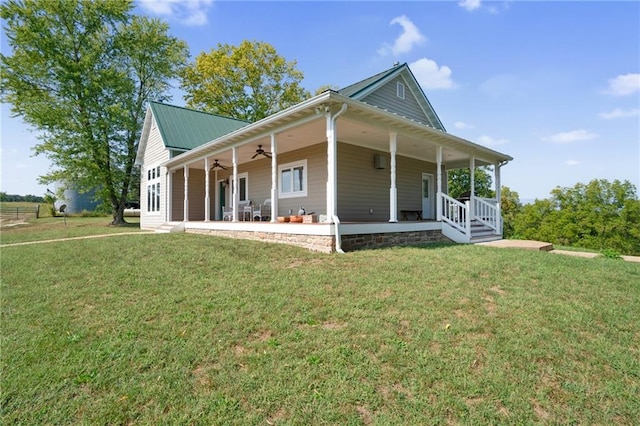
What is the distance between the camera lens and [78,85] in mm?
18531

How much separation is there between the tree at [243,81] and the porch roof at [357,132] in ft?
59.0

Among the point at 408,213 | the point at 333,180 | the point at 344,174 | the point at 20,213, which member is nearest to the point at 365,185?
the point at 344,174

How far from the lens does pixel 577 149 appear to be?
51.0 ft

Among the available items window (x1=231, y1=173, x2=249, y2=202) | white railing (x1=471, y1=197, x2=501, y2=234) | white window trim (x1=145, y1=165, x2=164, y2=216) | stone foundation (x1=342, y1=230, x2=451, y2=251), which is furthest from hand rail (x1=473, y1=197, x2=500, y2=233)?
white window trim (x1=145, y1=165, x2=164, y2=216)

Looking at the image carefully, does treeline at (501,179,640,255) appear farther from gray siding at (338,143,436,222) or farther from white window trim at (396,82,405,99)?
white window trim at (396,82,405,99)

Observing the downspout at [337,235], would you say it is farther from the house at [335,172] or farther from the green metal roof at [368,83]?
the green metal roof at [368,83]

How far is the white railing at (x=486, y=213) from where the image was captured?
1141 centimetres

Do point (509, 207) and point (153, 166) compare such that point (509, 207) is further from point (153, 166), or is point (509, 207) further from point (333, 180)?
point (153, 166)

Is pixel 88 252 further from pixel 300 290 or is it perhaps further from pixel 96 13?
pixel 96 13

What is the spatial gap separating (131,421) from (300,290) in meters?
2.50

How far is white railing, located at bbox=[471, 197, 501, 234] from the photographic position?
11406mm

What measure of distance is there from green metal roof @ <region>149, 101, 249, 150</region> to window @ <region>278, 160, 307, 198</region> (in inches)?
250

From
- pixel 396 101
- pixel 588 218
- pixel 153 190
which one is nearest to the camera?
pixel 396 101

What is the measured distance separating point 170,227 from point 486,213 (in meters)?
12.4
